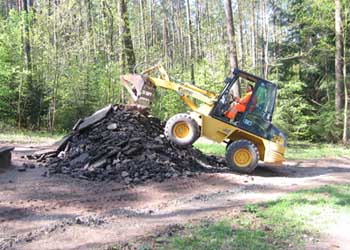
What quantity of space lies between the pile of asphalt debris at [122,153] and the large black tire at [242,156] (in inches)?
25.4

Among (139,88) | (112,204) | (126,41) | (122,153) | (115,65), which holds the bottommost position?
(112,204)

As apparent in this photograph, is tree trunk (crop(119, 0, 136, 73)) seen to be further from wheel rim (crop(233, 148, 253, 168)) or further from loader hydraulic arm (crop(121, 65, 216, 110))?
wheel rim (crop(233, 148, 253, 168))

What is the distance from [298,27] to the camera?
22859 mm

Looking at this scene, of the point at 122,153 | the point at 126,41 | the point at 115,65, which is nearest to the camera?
the point at 122,153

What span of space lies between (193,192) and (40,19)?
1251 centimetres

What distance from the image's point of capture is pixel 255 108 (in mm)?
9742

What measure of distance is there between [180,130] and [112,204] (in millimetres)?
3235

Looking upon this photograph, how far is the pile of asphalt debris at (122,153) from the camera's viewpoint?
862cm

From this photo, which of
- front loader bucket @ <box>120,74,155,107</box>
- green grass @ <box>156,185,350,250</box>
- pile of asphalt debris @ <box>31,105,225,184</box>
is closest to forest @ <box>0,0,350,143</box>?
front loader bucket @ <box>120,74,155,107</box>

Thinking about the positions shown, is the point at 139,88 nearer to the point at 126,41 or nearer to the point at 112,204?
the point at 112,204

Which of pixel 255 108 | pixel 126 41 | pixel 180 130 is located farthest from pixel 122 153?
pixel 126 41

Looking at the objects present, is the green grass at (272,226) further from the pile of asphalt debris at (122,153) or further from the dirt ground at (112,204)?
the pile of asphalt debris at (122,153)

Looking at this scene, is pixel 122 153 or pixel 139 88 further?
Answer: pixel 139 88

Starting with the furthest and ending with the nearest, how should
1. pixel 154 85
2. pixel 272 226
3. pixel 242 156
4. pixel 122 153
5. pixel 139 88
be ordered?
pixel 154 85 → pixel 139 88 → pixel 242 156 → pixel 122 153 → pixel 272 226
